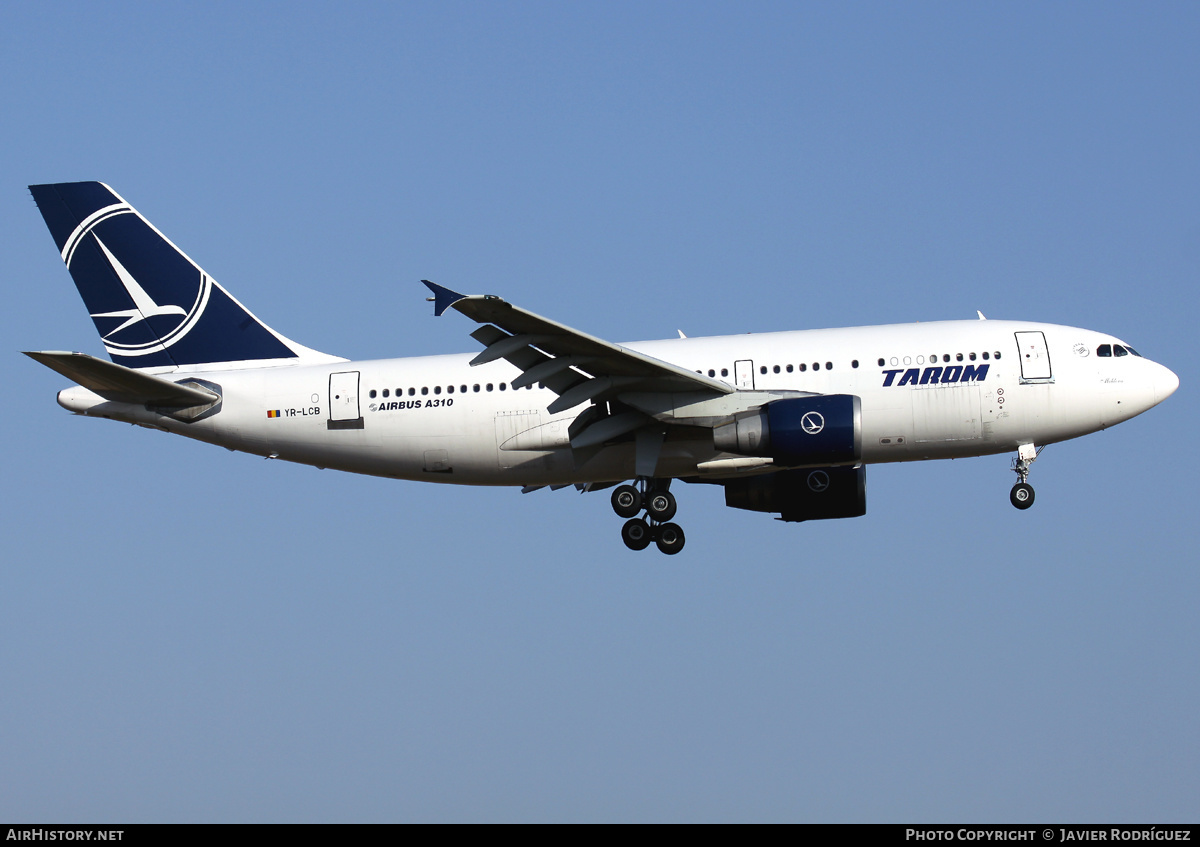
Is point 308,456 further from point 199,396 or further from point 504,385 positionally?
point 504,385

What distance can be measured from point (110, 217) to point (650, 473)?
1547 cm

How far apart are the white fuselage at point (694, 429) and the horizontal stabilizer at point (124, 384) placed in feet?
1.30

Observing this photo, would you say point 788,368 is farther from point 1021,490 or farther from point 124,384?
point 124,384

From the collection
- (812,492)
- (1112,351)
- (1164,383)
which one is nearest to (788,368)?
(812,492)

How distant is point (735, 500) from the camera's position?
34.6 metres

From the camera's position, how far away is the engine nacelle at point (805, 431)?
2898 centimetres

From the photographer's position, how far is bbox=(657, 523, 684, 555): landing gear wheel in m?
33.2

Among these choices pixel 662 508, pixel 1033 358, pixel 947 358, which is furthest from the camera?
pixel 662 508

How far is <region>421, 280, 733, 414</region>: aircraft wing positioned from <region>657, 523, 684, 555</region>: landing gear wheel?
460 cm

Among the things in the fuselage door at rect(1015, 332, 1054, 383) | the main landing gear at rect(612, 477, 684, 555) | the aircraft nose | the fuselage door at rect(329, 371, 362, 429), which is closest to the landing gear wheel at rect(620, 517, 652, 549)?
the main landing gear at rect(612, 477, 684, 555)

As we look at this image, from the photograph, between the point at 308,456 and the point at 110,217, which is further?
the point at 110,217

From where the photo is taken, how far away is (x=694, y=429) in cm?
3062

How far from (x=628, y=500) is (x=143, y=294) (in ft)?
42.9
